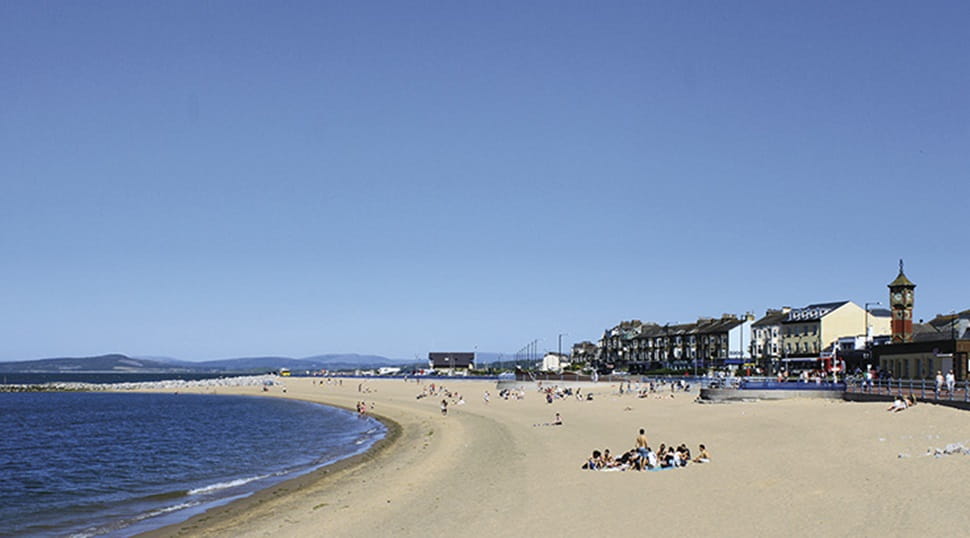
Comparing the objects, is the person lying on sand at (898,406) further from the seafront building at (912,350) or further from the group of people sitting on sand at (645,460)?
the group of people sitting on sand at (645,460)

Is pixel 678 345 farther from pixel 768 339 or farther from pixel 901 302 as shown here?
pixel 901 302

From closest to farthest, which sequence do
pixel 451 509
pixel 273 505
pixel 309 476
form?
pixel 451 509 < pixel 273 505 < pixel 309 476

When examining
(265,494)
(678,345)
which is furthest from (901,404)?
(678,345)

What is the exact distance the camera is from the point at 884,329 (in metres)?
102

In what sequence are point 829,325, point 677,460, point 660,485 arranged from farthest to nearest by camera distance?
1. point 829,325
2. point 677,460
3. point 660,485

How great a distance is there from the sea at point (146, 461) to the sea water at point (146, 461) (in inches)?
2.1

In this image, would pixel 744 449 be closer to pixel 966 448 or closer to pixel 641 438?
pixel 641 438

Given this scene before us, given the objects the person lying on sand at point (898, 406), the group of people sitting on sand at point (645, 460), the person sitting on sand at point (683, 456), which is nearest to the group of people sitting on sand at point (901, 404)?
the person lying on sand at point (898, 406)

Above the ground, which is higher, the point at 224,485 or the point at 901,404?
the point at 901,404

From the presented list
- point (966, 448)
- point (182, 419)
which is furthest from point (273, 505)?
point (182, 419)

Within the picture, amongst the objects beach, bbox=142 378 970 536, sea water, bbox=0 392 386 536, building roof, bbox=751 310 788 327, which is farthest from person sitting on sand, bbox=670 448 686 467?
Result: building roof, bbox=751 310 788 327

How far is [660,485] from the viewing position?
22.7 meters

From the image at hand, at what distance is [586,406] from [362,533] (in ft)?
138

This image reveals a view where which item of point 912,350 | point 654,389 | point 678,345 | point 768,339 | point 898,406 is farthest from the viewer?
point 678,345
